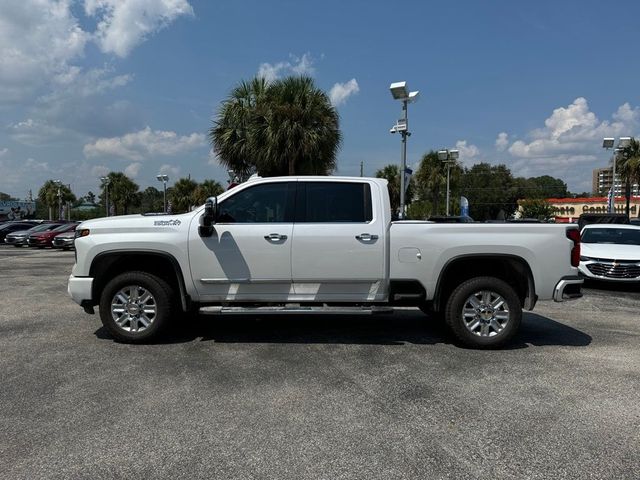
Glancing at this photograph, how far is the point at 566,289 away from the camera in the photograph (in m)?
5.70

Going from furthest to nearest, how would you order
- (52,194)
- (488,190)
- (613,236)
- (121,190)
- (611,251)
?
1. (488,190)
2. (52,194)
3. (121,190)
4. (613,236)
5. (611,251)

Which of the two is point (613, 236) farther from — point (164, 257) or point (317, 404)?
point (164, 257)

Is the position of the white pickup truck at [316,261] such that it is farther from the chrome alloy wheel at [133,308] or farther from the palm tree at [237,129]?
the palm tree at [237,129]

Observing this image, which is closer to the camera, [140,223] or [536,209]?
[140,223]

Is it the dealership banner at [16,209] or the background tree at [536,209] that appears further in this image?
the background tree at [536,209]

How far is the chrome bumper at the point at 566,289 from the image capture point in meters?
5.69

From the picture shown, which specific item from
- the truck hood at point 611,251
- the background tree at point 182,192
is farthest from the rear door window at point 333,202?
the background tree at point 182,192

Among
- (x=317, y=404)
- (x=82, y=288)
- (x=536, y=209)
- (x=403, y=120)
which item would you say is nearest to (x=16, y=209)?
(x=403, y=120)

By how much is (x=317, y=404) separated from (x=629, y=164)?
129ft

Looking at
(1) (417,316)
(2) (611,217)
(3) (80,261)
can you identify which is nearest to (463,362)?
(1) (417,316)

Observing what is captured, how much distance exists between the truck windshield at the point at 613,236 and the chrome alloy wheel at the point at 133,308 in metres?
10.4

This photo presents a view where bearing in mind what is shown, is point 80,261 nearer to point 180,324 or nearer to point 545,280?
point 180,324

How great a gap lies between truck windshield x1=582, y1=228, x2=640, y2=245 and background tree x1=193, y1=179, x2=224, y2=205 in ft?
116

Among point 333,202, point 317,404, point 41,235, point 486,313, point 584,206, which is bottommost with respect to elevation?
point 317,404
